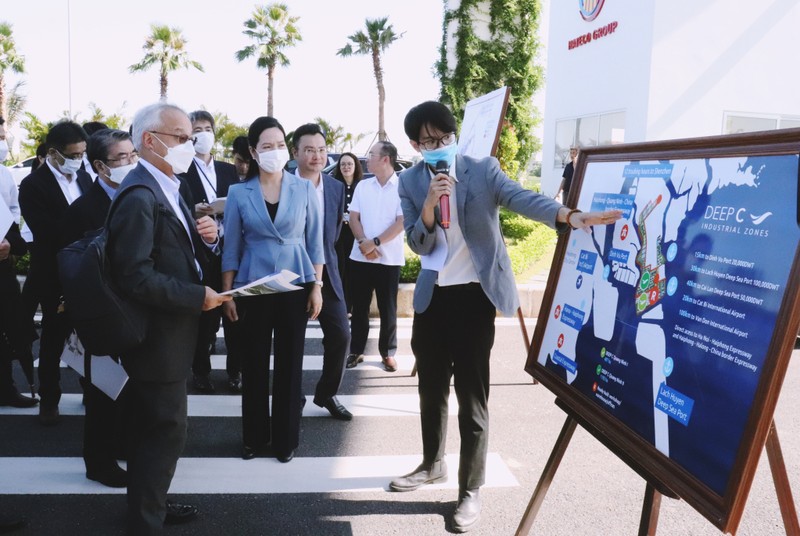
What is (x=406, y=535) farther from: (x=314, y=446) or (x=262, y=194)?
(x=262, y=194)

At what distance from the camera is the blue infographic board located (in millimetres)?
1653

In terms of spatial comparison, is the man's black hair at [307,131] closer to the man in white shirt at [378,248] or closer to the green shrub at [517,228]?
the man in white shirt at [378,248]

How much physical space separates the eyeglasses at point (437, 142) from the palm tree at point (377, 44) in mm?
33136

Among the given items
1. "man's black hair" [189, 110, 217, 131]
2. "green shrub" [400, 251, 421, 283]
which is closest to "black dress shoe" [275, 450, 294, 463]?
"man's black hair" [189, 110, 217, 131]

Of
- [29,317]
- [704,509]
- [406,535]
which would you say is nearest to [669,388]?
[704,509]

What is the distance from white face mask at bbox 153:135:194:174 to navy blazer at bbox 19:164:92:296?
6.46ft

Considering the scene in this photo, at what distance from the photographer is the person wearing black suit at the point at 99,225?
3.33m

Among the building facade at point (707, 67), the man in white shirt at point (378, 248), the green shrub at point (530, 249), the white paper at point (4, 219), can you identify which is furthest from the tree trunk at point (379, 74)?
the white paper at point (4, 219)

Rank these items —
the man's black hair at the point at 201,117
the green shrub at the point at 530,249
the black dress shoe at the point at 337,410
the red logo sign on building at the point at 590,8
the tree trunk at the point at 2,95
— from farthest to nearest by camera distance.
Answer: the tree trunk at the point at 2,95 < the red logo sign on building at the point at 590,8 < the green shrub at the point at 530,249 < the man's black hair at the point at 201,117 < the black dress shoe at the point at 337,410

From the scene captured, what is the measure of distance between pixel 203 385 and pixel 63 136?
2.12 metres

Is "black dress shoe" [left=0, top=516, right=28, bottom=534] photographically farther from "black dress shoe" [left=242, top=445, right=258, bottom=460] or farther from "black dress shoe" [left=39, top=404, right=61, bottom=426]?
"black dress shoe" [left=39, top=404, right=61, bottom=426]

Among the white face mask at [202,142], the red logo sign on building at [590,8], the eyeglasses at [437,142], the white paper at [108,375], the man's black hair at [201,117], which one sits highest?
the red logo sign on building at [590,8]

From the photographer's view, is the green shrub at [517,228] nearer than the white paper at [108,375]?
No

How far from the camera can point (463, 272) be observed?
3.06 m
